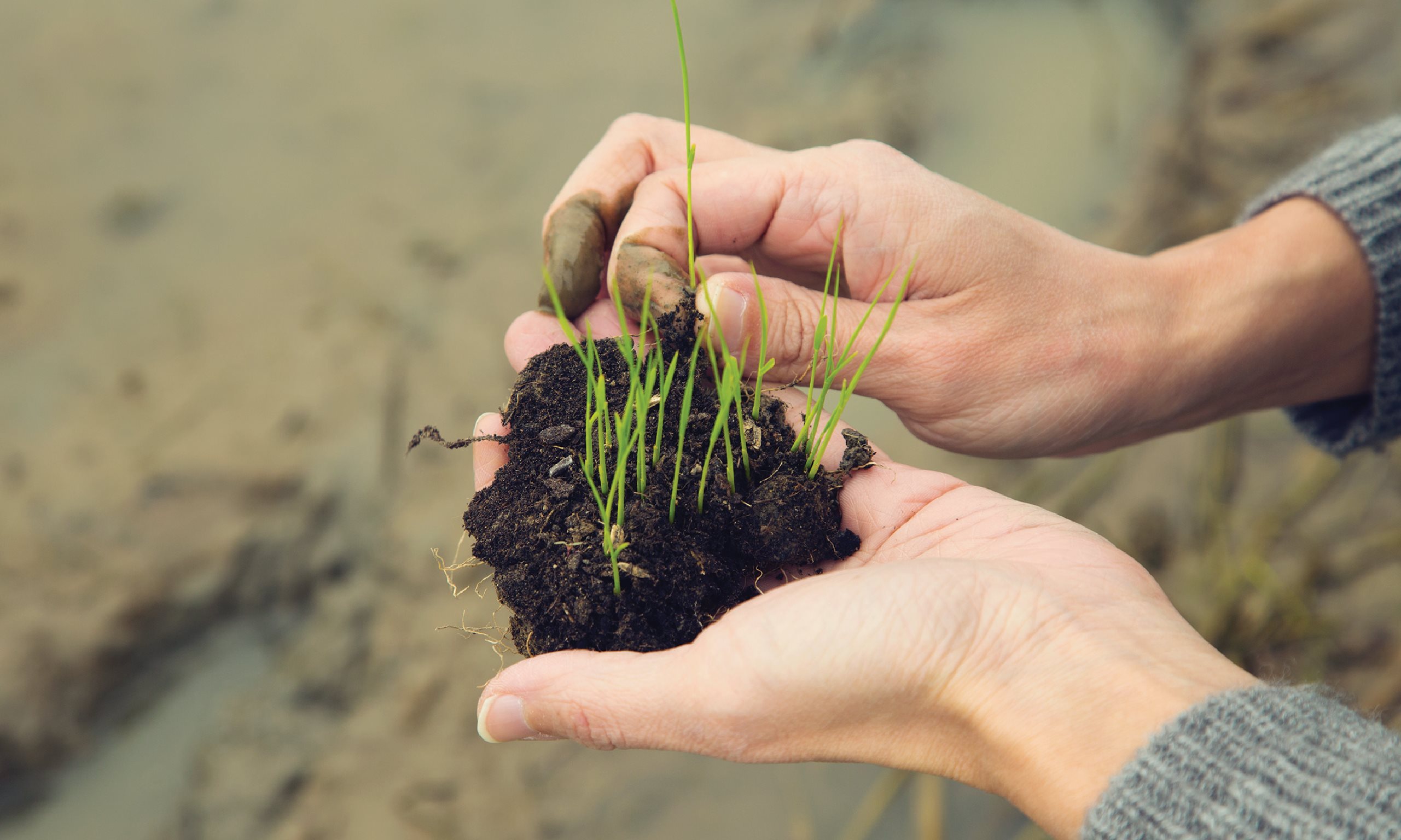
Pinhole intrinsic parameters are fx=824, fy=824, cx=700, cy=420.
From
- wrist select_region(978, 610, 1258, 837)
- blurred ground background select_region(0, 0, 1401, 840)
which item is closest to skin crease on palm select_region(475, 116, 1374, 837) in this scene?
wrist select_region(978, 610, 1258, 837)

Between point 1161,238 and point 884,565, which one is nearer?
point 884,565

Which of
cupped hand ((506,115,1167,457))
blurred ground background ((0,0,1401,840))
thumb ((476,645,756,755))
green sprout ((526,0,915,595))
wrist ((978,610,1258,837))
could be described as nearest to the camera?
wrist ((978,610,1258,837))

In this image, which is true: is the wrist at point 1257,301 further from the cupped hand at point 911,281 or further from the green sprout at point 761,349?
the green sprout at point 761,349

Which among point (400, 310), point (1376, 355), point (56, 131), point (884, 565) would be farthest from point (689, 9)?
point (884, 565)

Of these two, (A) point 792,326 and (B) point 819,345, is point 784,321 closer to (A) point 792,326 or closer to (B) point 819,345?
(A) point 792,326

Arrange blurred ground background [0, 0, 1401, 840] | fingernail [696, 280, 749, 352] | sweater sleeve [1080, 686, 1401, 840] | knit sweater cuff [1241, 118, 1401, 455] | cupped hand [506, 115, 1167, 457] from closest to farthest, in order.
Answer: sweater sleeve [1080, 686, 1401, 840], fingernail [696, 280, 749, 352], cupped hand [506, 115, 1167, 457], knit sweater cuff [1241, 118, 1401, 455], blurred ground background [0, 0, 1401, 840]

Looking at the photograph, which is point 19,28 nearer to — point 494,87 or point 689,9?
point 494,87

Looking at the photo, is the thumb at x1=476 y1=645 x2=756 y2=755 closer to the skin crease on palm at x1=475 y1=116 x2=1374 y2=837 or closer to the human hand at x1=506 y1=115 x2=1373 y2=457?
the skin crease on palm at x1=475 y1=116 x2=1374 y2=837
